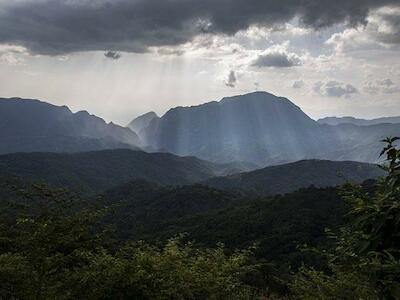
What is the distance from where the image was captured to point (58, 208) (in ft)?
41.2

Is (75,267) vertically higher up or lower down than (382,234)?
lower down

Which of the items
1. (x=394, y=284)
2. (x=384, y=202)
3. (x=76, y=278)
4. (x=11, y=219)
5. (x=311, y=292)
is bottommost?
(x=311, y=292)

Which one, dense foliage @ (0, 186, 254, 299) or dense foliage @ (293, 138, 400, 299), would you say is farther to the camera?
dense foliage @ (0, 186, 254, 299)

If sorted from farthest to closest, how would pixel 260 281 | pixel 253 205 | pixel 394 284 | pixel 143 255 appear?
pixel 253 205, pixel 260 281, pixel 143 255, pixel 394 284

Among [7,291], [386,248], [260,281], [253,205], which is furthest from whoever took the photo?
[253,205]

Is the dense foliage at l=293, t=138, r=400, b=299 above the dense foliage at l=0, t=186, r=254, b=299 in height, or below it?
above

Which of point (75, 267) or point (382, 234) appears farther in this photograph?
point (75, 267)

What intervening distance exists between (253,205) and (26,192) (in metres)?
154

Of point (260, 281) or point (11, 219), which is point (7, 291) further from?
point (260, 281)

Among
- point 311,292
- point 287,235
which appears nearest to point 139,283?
point 311,292

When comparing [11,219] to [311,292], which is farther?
[11,219]

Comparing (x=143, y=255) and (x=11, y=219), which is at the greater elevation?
(x=11, y=219)

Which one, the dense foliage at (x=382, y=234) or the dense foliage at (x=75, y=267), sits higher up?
the dense foliage at (x=382, y=234)

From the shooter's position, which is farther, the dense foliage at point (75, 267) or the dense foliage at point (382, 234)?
the dense foliage at point (75, 267)
